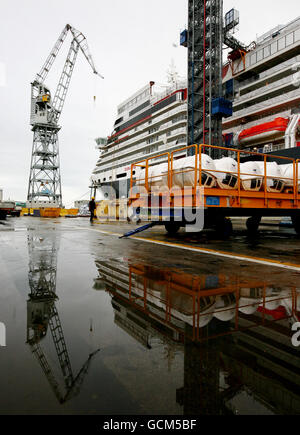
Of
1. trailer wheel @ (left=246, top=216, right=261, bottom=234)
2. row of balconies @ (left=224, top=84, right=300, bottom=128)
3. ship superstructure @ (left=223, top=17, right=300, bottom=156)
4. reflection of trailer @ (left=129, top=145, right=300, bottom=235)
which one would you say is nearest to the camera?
reflection of trailer @ (left=129, top=145, right=300, bottom=235)

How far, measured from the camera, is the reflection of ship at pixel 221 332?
133 cm

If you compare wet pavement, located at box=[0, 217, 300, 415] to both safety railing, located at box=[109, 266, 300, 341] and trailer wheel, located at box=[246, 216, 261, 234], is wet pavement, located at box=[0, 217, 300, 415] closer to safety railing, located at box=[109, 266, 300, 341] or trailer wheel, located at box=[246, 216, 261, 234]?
safety railing, located at box=[109, 266, 300, 341]

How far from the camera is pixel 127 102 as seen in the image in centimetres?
5862

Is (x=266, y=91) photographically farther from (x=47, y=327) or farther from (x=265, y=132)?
(x=47, y=327)

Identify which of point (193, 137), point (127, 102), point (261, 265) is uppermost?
point (127, 102)

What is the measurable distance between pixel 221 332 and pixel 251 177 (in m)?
7.39

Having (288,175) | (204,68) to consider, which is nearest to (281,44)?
(204,68)

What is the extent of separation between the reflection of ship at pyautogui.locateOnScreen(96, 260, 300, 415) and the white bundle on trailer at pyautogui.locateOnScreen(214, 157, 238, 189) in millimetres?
4632

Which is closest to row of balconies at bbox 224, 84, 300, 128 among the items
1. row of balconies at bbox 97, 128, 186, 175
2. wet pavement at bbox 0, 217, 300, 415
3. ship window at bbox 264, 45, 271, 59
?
ship window at bbox 264, 45, 271, 59

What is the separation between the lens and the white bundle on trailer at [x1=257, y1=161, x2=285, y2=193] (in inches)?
347

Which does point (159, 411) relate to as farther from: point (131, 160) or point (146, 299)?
point (131, 160)

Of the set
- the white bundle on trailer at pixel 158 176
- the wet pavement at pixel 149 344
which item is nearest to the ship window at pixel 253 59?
the white bundle on trailer at pixel 158 176
